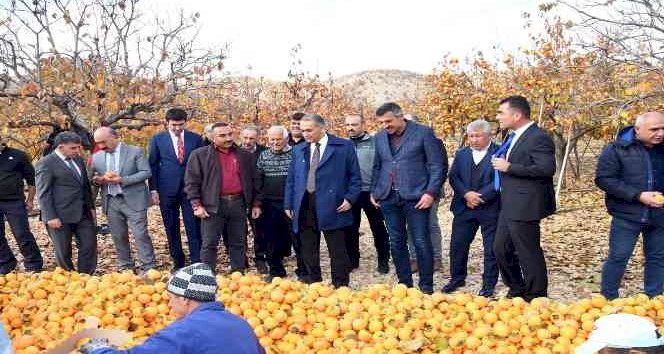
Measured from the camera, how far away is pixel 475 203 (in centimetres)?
495

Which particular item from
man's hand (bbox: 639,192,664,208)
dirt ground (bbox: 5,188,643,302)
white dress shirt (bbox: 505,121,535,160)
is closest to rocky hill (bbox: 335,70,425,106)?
dirt ground (bbox: 5,188,643,302)

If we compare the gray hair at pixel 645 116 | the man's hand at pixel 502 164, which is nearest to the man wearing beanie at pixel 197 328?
the man's hand at pixel 502 164

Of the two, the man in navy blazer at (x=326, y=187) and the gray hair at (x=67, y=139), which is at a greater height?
the gray hair at (x=67, y=139)

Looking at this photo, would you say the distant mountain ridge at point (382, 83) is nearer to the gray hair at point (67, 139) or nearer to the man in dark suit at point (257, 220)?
the man in dark suit at point (257, 220)

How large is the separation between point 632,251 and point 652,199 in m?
0.49

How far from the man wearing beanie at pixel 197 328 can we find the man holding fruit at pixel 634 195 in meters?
3.22

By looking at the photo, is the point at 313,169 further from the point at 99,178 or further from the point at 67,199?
the point at 67,199

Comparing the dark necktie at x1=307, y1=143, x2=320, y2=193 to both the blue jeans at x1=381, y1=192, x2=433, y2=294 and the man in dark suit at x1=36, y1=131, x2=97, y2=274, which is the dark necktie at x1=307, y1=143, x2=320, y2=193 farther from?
the man in dark suit at x1=36, y1=131, x2=97, y2=274

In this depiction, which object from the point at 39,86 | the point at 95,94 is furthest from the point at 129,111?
the point at 39,86

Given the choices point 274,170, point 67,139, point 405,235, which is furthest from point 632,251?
point 67,139

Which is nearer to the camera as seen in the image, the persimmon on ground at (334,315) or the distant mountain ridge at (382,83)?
the persimmon on ground at (334,315)

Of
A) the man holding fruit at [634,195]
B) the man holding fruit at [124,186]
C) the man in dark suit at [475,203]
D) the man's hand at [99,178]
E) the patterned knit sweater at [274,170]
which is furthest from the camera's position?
the patterned knit sweater at [274,170]

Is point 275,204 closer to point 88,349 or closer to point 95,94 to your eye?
point 95,94

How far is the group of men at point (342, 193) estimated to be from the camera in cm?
425
